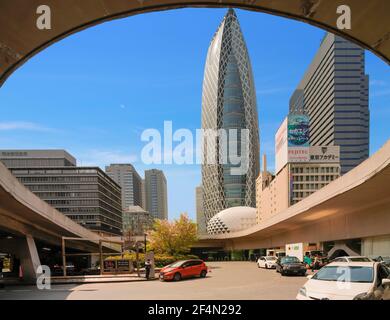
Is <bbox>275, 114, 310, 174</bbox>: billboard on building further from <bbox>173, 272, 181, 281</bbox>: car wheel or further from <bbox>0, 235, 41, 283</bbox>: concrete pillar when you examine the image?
<bbox>0, 235, 41, 283</bbox>: concrete pillar

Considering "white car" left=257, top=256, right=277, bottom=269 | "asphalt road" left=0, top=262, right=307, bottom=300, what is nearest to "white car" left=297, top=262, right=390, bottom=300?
"asphalt road" left=0, top=262, right=307, bottom=300

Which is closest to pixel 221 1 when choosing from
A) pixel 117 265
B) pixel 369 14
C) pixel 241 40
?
pixel 369 14

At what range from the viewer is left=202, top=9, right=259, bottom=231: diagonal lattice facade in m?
161

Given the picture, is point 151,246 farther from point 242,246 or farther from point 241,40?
point 241,40

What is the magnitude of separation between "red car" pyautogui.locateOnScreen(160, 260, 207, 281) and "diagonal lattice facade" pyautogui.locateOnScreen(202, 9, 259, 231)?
136692 mm

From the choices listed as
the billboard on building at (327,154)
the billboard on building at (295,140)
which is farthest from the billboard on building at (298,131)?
the billboard on building at (327,154)

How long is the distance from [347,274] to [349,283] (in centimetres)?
60

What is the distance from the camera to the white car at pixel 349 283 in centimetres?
702

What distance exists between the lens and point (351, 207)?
85.8 feet

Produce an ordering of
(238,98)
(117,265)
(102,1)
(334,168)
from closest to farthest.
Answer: (102,1)
(117,265)
(334,168)
(238,98)

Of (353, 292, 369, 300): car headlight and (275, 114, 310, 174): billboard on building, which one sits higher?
(275, 114, 310, 174): billboard on building
